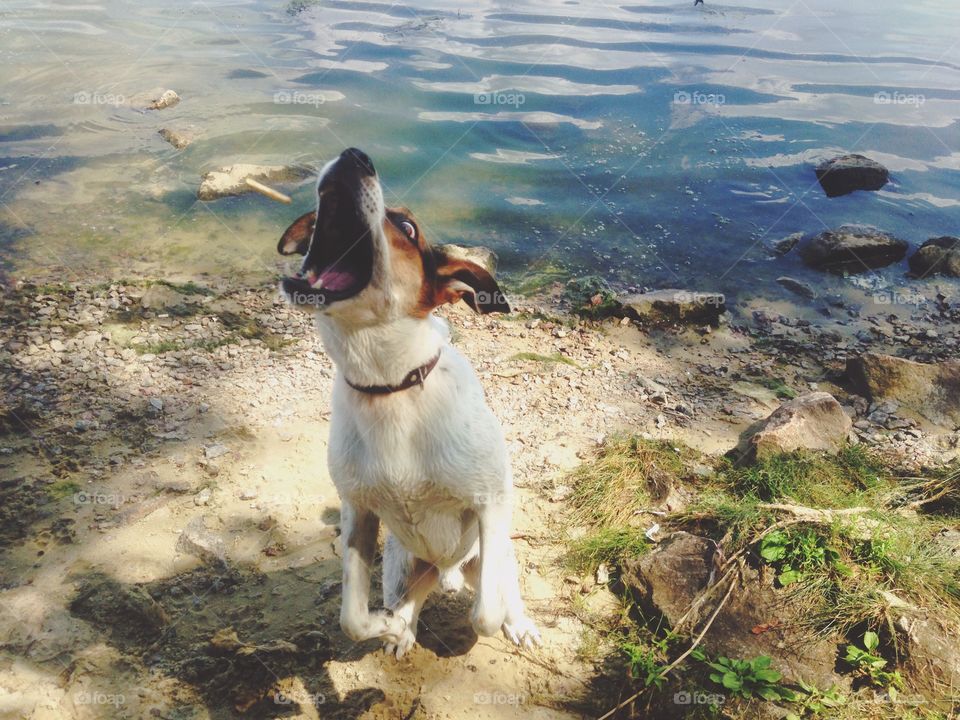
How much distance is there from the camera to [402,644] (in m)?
4.12

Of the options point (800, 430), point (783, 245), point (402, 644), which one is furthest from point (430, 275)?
point (783, 245)

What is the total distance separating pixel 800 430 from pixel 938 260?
6.16m

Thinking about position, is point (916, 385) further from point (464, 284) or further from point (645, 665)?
point (464, 284)

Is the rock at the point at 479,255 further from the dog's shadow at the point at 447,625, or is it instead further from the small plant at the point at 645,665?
the small plant at the point at 645,665

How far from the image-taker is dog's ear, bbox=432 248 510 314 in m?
3.16

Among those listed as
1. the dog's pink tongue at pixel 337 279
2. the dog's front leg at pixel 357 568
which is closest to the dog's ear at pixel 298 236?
the dog's pink tongue at pixel 337 279

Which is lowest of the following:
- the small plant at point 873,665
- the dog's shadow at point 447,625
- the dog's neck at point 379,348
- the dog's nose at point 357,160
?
the dog's shadow at point 447,625

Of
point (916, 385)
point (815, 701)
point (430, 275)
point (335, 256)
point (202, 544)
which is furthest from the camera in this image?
point (916, 385)

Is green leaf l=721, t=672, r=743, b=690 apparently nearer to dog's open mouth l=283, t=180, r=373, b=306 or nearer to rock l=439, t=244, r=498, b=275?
dog's open mouth l=283, t=180, r=373, b=306

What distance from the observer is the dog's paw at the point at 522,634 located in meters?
4.20

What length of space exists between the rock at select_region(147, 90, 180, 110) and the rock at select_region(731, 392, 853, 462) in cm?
1193

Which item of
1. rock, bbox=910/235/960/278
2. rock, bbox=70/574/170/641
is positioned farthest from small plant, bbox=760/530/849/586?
rock, bbox=910/235/960/278

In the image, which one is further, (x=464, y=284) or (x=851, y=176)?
(x=851, y=176)

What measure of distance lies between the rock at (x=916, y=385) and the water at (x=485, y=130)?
104 inches
